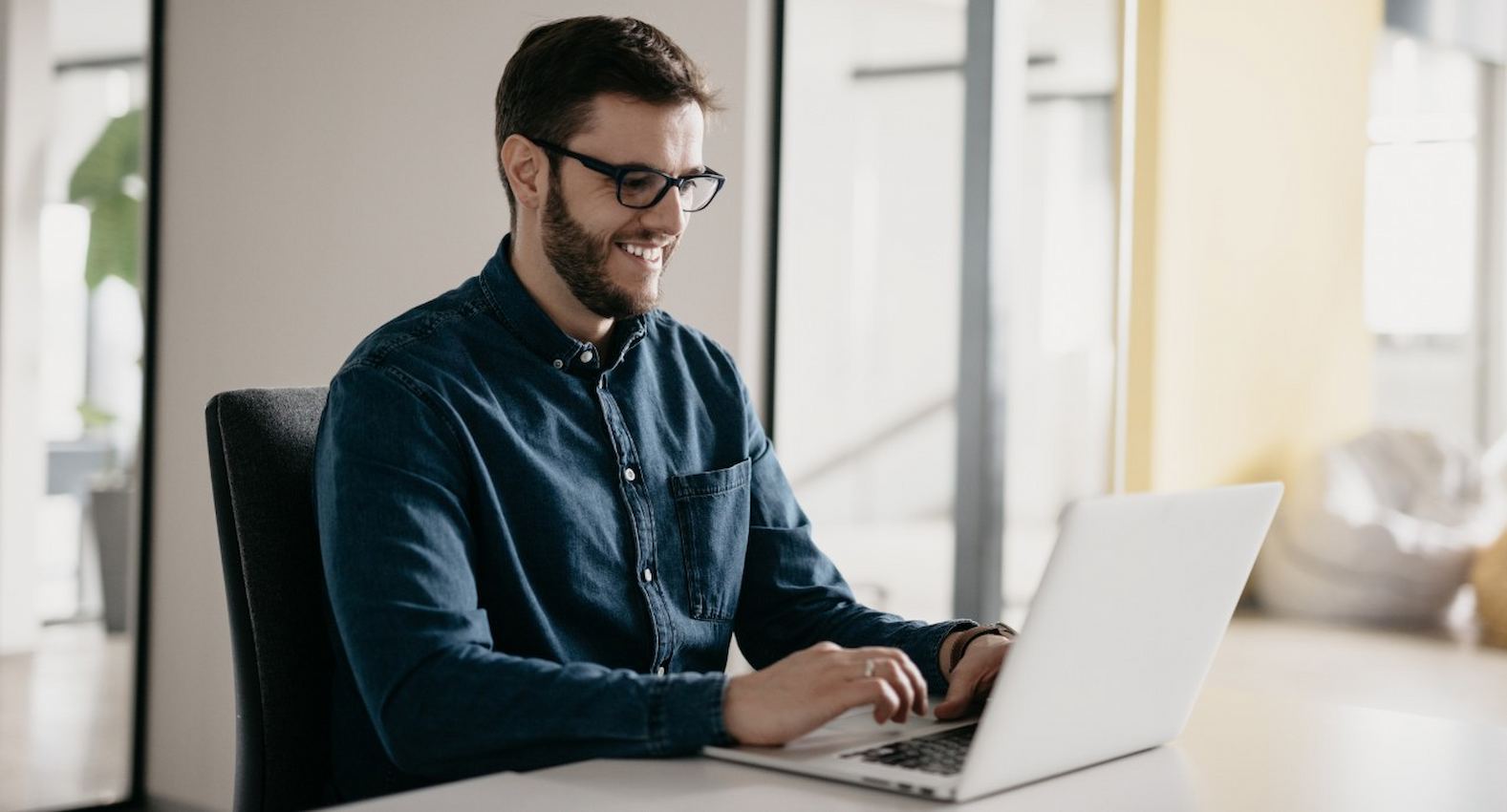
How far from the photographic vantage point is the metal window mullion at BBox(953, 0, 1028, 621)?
123 inches

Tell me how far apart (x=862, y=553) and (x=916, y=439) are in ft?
0.95

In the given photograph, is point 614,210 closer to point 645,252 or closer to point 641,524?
point 645,252

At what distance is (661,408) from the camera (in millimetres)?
1601

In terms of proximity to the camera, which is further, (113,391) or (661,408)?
(113,391)

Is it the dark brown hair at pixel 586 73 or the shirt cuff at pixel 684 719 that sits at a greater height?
the dark brown hair at pixel 586 73

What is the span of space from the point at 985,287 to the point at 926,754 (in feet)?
6.97

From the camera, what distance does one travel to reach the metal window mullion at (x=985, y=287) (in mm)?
3125

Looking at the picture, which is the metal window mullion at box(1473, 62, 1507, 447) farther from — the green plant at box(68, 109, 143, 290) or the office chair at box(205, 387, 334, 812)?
the green plant at box(68, 109, 143, 290)

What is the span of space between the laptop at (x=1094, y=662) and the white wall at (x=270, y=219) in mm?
2019

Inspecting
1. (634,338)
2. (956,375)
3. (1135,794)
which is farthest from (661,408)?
(956,375)

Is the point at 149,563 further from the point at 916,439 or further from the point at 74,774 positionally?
the point at 916,439

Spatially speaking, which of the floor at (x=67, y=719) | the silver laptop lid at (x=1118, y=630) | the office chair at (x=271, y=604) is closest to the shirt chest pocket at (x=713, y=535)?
the office chair at (x=271, y=604)

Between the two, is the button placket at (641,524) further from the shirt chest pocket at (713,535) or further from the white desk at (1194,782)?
the white desk at (1194,782)

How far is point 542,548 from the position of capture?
55.4 inches
